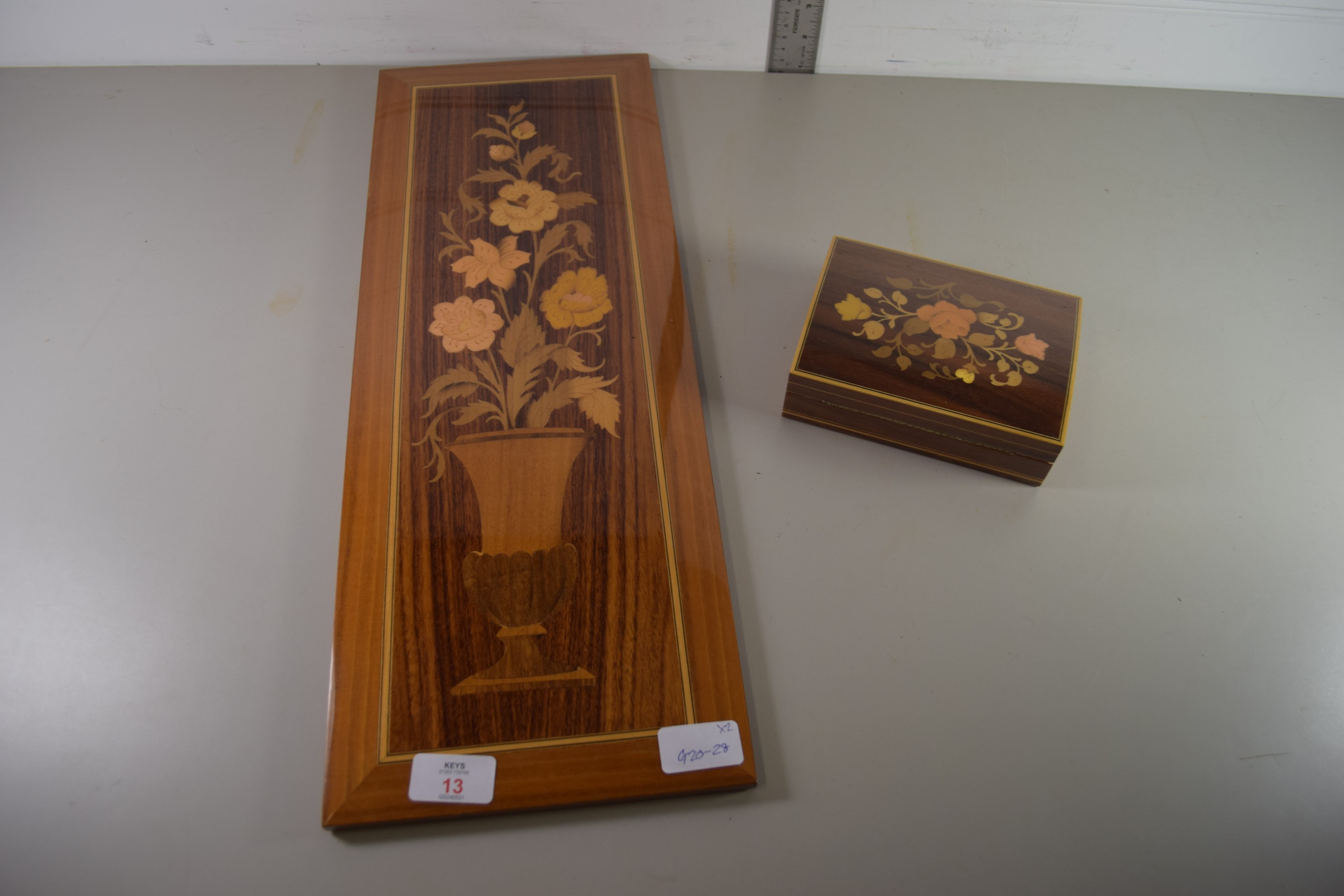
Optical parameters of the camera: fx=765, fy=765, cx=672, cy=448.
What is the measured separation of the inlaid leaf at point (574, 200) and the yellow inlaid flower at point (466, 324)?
0.92ft

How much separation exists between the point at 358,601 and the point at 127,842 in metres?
0.39

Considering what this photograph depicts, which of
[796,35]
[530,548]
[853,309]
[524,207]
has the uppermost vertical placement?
[796,35]

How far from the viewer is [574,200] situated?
152 centimetres

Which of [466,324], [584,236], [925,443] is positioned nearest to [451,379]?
[466,324]

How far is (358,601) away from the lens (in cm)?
110

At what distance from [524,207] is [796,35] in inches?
33.3

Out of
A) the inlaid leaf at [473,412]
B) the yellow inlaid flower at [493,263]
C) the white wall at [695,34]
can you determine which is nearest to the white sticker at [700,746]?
the inlaid leaf at [473,412]

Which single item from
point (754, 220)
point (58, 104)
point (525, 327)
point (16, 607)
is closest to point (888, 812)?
point (525, 327)

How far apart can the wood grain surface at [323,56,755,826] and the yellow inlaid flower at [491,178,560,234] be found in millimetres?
41

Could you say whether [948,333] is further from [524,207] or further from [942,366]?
[524,207]

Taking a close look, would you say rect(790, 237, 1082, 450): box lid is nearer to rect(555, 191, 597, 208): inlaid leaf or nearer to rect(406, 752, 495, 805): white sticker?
rect(555, 191, 597, 208): inlaid leaf

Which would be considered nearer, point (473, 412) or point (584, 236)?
point (473, 412)

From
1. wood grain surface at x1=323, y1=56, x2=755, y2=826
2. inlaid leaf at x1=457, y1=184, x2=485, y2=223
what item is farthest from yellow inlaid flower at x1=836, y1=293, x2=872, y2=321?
inlaid leaf at x1=457, y1=184, x2=485, y2=223

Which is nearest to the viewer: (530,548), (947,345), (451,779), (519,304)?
(451,779)
